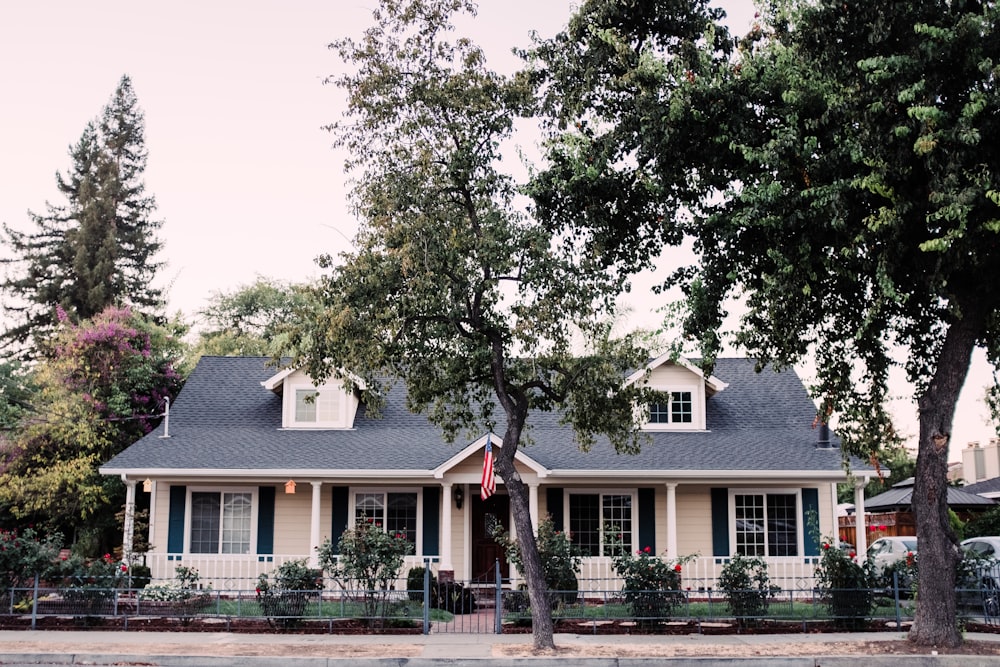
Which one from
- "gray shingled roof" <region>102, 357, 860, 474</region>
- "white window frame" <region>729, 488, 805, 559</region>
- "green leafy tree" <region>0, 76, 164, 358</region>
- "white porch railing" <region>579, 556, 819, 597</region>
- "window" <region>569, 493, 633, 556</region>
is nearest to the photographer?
"white porch railing" <region>579, 556, 819, 597</region>

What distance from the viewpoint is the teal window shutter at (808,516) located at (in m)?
22.3

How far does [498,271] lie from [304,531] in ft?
34.9

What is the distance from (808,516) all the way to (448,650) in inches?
446

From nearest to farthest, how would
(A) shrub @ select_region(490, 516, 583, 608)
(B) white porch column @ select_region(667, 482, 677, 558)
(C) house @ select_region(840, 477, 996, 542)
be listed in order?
(A) shrub @ select_region(490, 516, 583, 608)
(B) white porch column @ select_region(667, 482, 677, 558)
(C) house @ select_region(840, 477, 996, 542)

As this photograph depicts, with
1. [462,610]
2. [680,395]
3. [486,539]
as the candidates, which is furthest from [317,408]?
[462,610]

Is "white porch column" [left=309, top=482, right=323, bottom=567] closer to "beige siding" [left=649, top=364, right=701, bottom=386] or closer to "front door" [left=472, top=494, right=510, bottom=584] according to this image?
"front door" [left=472, top=494, right=510, bottom=584]

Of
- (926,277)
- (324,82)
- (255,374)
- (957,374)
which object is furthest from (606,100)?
(255,374)

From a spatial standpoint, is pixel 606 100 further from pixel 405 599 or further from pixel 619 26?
pixel 405 599

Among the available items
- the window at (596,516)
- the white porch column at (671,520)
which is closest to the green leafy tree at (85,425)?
the window at (596,516)

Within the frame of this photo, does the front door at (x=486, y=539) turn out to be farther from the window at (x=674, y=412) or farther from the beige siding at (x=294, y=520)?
the window at (x=674, y=412)

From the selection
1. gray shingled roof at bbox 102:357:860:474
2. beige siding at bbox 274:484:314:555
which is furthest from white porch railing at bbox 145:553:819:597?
gray shingled roof at bbox 102:357:860:474

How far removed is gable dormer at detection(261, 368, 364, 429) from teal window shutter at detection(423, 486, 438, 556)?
3.19m

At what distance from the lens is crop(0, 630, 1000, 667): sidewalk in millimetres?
13336

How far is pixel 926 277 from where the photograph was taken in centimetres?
1387
